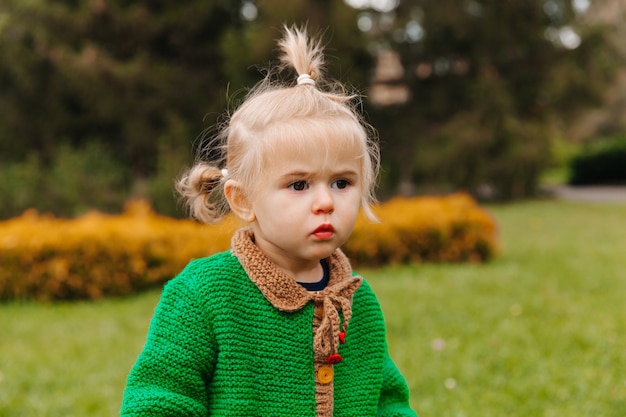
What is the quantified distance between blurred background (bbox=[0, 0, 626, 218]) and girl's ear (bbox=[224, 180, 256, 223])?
9.15 metres

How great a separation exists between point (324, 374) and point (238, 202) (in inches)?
20.5

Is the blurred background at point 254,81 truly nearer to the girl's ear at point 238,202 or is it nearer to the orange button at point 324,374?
the girl's ear at point 238,202

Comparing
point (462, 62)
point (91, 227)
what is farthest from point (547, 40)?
point (91, 227)

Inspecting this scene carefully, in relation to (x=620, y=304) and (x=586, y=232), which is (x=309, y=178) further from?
(x=586, y=232)

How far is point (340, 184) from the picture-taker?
181 centimetres

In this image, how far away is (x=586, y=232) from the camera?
10852 mm

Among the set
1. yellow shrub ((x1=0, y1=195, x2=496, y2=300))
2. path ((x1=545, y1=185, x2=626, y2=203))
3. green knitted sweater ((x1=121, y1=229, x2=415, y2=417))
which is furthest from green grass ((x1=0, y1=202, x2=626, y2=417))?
path ((x1=545, y1=185, x2=626, y2=203))

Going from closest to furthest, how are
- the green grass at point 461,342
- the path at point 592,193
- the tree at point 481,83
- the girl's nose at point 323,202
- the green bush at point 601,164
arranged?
the girl's nose at point 323,202
the green grass at point 461,342
the tree at point 481,83
the path at point 592,193
the green bush at point 601,164

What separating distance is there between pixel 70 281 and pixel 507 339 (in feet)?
13.4

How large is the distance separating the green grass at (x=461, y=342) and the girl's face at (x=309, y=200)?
1.93 meters

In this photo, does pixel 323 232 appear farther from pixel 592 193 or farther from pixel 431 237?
pixel 592 193

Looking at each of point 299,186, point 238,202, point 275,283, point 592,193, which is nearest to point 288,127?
point 299,186

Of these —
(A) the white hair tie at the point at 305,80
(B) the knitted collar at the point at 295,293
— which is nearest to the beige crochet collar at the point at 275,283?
(B) the knitted collar at the point at 295,293

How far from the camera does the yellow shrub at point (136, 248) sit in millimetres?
6445
